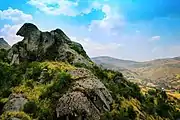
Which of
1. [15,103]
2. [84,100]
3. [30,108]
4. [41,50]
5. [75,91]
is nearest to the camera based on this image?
[30,108]

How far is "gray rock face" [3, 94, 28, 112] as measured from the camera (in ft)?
178

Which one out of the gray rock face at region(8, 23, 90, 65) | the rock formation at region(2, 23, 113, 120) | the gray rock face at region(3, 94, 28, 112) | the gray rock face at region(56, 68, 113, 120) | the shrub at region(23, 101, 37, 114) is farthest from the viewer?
the gray rock face at region(8, 23, 90, 65)

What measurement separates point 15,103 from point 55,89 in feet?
25.4

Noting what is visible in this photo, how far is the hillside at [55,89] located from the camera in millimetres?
52531

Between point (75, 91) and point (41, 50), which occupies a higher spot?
point (41, 50)

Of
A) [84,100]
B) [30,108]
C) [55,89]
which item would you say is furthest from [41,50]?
[84,100]

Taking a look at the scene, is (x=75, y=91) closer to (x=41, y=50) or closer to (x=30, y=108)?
(x=30, y=108)

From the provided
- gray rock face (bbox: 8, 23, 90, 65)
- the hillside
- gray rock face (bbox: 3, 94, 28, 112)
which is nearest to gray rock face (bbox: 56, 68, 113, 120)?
the hillside

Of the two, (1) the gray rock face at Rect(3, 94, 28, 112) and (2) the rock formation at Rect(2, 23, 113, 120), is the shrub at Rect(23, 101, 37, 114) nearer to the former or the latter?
(1) the gray rock face at Rect(3, 94, 28, 112)

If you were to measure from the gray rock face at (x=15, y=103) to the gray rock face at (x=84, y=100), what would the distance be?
7.34 meters

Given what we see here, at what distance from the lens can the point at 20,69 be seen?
7581cm

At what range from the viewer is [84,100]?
174 feet

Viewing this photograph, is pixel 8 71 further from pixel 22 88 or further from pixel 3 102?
pixel 3 102

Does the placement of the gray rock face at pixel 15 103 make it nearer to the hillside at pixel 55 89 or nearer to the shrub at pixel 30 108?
the hillside at pixel 55 89
